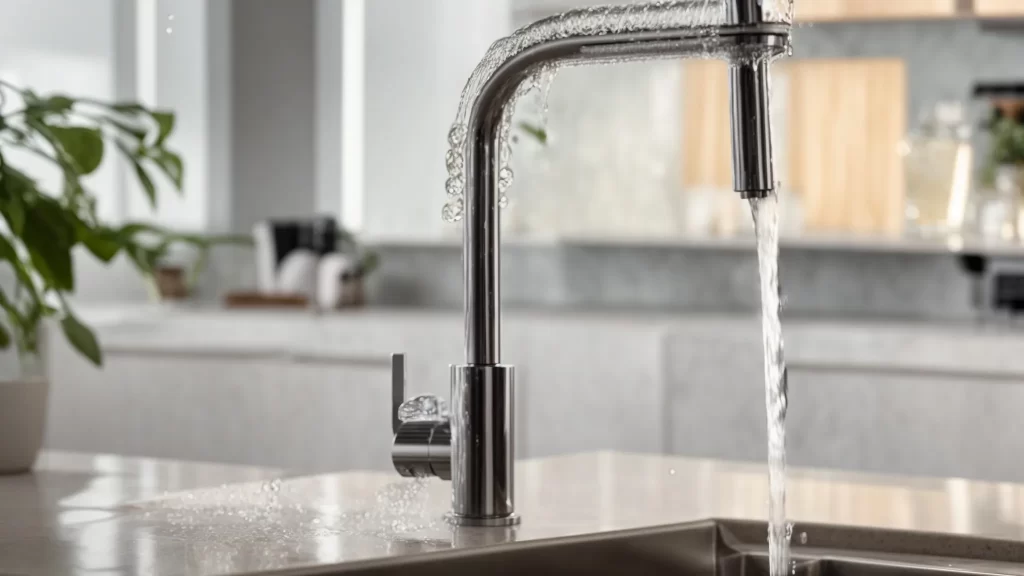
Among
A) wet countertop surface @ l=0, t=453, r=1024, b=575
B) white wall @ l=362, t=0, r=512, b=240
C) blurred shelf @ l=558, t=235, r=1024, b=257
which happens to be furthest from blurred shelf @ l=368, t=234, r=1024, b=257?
wet countertop surface @ l=0, t=453, r=1024, b=575

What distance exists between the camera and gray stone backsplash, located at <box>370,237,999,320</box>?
11.0 ft

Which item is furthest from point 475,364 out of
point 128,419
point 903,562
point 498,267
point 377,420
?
point 128,419

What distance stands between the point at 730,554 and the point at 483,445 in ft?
0.71

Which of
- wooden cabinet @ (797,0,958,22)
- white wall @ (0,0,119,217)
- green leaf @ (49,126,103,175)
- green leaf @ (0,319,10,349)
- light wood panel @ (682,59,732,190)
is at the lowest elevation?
green leaf @ (0,319,10,349)

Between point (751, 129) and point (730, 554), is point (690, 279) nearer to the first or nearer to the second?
point (730, 554)

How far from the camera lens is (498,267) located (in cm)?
96

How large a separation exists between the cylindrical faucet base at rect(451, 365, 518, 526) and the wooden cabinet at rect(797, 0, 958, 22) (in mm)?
2268

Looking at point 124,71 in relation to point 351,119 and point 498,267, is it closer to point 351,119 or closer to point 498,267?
point 351,119

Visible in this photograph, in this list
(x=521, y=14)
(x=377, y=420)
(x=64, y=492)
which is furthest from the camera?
(x=521, y=14)

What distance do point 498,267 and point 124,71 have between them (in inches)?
124

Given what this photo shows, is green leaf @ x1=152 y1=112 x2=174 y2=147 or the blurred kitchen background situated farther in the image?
the blurred kitchen background

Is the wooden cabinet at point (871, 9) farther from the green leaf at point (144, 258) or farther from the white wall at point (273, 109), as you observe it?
the green leaf at point (144, 258)

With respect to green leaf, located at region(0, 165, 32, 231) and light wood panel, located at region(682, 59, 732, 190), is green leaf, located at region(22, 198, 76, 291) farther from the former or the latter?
light wood panel, located at region(682, 59, 732, 190)

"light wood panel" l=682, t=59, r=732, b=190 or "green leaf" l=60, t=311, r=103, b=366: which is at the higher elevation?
"light wood panel" l=682, t=59, r=732, b=190
